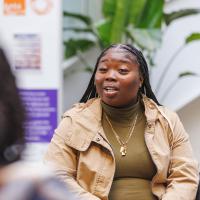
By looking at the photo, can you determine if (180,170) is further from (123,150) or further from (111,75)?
(111,75)

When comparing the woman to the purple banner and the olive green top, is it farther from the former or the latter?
the purple banner

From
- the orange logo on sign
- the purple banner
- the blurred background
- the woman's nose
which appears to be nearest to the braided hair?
the woman's nose

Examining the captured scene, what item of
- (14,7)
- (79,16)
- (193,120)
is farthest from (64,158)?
(193,120)

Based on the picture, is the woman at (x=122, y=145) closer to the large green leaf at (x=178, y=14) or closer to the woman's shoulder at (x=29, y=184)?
the woman's shoulder at (x=29, y=184)

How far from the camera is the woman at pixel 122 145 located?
231cm

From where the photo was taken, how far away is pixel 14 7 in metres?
3.20

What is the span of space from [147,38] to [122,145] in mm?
1376

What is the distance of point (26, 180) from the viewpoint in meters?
0.98

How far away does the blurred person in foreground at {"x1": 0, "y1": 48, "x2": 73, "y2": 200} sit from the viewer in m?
0.96

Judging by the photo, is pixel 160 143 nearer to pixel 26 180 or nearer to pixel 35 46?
pixel 35 46

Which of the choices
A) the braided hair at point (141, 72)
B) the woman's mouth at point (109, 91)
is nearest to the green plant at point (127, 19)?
the braided hair at point (141, 72)

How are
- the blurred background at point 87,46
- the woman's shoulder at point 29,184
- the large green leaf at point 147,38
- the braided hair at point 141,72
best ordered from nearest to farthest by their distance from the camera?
1. the woman's shoulder at point 29,184
2. the braided hair at point 141,72
3. the blurred background at point 87,46
4. the large green leaf at point 147,38

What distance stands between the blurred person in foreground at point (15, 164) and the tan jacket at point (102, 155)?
4.01 feet

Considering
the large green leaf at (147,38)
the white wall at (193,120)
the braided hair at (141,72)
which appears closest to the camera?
the braided hair at (141,72)
